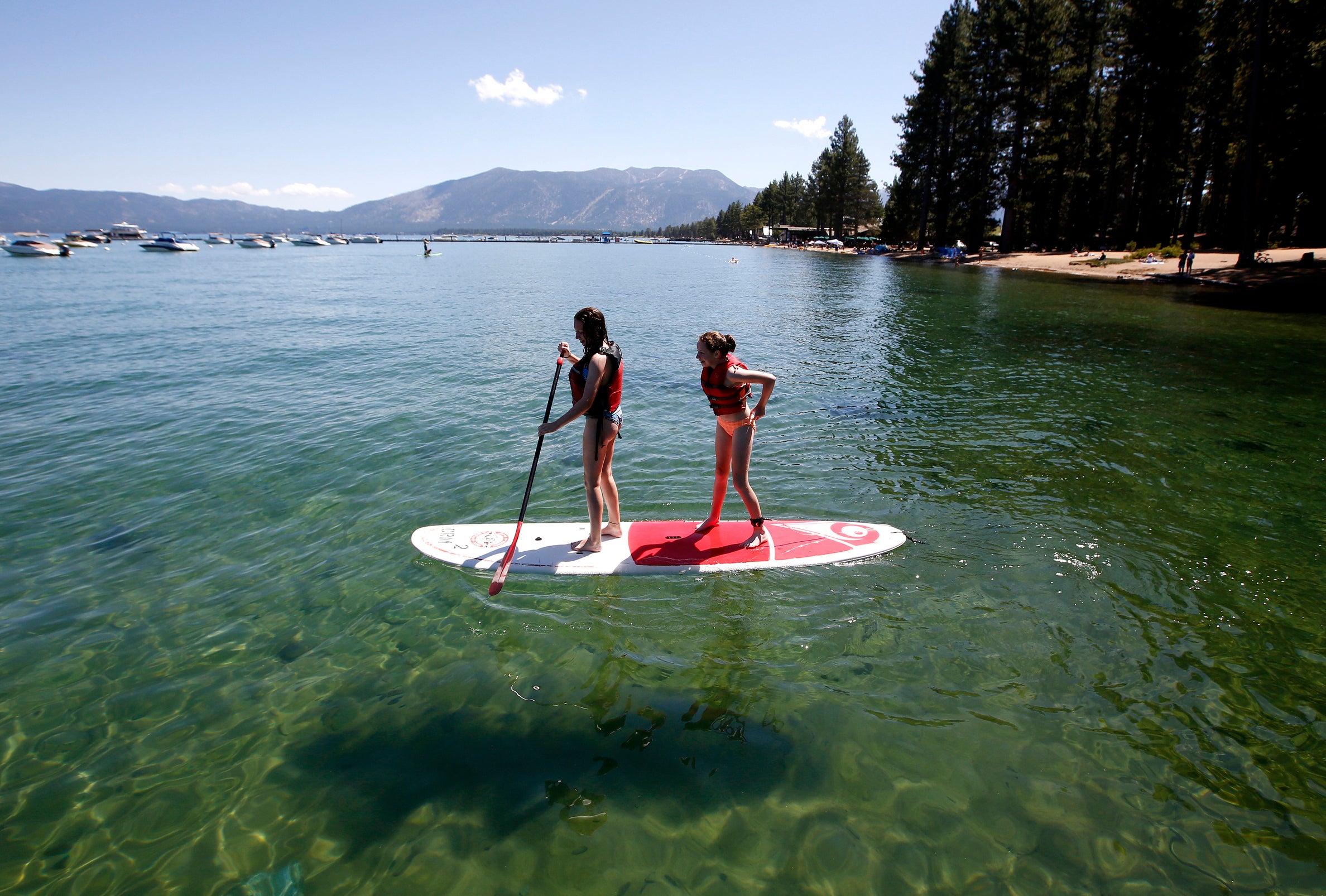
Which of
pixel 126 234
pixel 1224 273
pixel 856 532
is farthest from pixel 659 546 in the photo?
pixel 126 234

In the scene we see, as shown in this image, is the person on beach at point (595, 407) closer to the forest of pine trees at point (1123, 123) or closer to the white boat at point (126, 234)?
the forest of pine trees at point (1123, 123)

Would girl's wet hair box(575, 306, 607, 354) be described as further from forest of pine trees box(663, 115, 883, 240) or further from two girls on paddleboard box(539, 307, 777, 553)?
forest of pine trees box(663, 115, 883, 240)

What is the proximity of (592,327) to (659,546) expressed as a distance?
3010 millimetres

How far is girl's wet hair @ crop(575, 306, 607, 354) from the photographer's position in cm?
680

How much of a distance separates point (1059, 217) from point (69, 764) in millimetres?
91219

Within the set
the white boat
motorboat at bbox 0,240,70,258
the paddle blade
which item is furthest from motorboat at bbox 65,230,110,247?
the paddle blade

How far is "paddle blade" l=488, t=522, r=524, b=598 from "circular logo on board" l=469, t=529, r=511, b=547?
0.35 meters

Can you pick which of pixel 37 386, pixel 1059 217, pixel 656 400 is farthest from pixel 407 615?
pixel 1059 217

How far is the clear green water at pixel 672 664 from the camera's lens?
14.0 feet

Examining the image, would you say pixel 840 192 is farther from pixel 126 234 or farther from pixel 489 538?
pixel 126 234

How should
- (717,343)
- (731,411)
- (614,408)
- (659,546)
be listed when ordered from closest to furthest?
(717,343), (614,408), (731,411), (659,546)

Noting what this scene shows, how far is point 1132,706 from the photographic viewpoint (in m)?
5.40

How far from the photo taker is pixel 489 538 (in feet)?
27.5

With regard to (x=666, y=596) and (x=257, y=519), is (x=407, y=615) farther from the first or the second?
(x=257, y=519)
